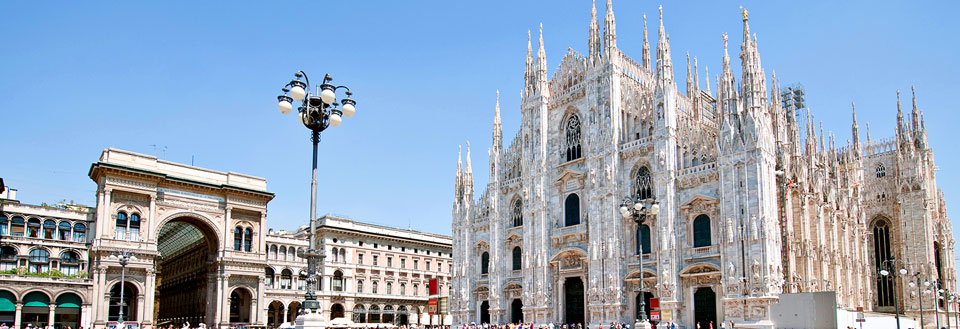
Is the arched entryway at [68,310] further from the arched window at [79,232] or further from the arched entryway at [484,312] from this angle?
the arched entryway at [484,312]

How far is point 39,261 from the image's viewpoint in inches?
1984

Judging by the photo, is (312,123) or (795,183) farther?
(795,183)

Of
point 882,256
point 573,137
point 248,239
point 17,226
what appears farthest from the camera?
point 882,256

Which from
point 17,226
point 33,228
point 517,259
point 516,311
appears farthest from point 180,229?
point 516,311

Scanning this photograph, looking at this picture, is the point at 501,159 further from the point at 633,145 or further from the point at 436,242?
the point at 436,242

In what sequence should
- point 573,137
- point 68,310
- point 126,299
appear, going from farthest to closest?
point 126,299
point 573,137
point 68,310

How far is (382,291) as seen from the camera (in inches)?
2876

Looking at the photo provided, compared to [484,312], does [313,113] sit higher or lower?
higher

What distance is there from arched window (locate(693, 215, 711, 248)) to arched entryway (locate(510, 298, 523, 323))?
15.2m

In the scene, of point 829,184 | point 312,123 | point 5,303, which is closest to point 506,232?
point 829,184

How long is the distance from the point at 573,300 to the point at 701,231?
11018 millimetres

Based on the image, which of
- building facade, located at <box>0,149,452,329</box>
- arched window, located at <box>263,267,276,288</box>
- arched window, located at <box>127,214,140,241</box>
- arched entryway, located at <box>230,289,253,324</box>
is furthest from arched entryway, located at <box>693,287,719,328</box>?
arched window, located at <box>263,267,276,288</box>

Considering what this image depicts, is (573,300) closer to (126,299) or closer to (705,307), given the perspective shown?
(705,307)

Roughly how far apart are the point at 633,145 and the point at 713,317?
1148 centimetres
